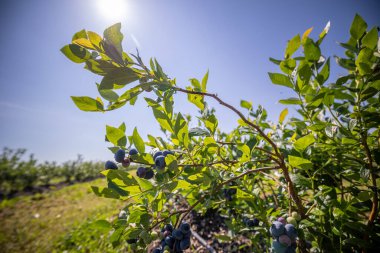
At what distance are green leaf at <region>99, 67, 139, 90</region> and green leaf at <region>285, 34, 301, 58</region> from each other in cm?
76

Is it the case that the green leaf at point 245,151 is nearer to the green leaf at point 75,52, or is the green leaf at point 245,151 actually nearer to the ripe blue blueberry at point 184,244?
the ripe blue blueberry at point 184,244

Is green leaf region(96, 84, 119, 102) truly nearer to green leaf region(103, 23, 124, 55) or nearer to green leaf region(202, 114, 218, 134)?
green leaf region(103, 23, 124, 55)

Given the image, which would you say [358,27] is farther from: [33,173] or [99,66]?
[33,173]

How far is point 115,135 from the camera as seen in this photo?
0.81 metres

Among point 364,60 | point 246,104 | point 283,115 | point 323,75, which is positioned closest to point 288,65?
point 323,75

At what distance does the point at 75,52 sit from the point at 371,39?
1262 millimetres

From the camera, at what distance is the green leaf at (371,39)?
2.67ft

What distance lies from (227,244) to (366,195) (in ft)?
5.93

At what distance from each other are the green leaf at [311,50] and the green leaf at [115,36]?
2.66 feet

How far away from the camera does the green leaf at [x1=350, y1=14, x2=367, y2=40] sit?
0.87 meters

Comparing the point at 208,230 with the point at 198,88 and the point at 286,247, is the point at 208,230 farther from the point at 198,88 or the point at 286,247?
the point at 198,88

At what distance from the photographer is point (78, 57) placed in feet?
2.26

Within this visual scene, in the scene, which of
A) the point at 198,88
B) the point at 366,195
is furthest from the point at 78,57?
the point at 366,195

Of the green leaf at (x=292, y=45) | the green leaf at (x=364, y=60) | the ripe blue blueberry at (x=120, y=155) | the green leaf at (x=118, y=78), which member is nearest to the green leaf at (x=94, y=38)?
the green leaf at (x=118, y=78)
